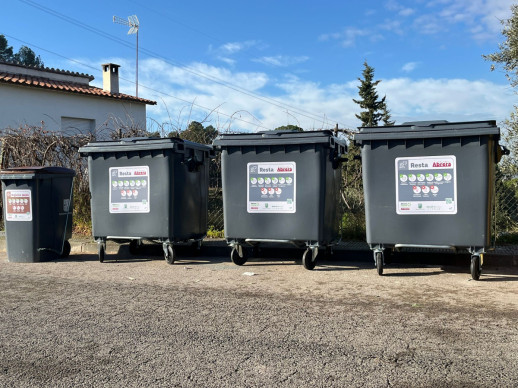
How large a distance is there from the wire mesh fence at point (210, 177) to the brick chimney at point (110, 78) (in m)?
17.4

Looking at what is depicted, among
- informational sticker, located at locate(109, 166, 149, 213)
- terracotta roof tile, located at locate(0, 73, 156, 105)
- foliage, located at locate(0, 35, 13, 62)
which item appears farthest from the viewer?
foliage, located at locate(0, 35, 13, 62)

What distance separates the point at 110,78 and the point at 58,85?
12.3ft

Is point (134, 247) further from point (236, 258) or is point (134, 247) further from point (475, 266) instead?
point (475, 266)

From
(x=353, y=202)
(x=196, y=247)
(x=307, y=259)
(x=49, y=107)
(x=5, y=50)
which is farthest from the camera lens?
(x=5, y=50)

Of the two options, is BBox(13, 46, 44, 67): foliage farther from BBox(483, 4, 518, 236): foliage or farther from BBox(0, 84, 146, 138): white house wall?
BBox(483, 4, 518, 236): foliage

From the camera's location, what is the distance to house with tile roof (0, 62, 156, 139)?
2220cm

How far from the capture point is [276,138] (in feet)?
21.0

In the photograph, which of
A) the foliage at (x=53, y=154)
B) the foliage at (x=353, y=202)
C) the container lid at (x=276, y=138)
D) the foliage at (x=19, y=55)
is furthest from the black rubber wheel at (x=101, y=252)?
the foliage at (x=19, y=55)

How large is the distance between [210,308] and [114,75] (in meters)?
25.7

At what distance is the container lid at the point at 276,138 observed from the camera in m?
6.25

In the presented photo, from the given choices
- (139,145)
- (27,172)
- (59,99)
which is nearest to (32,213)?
(27,172)

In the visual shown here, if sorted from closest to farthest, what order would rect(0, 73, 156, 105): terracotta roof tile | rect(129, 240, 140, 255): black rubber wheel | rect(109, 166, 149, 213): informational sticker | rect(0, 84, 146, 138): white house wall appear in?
rect(109, 166, 149, 213): informational sticker → rect(129, 240, 140, 255): black rubber wheel → rect(0, 84, 146, 138): white house wall → rect(0, 73, 156, 105): terracotta roof tile

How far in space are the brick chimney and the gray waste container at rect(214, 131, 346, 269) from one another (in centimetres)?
2286

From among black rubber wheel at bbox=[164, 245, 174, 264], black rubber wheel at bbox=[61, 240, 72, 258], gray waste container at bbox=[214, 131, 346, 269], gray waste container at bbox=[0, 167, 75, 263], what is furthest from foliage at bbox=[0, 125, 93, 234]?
gray waste container at bbox=[214, 131, 346, 269]
